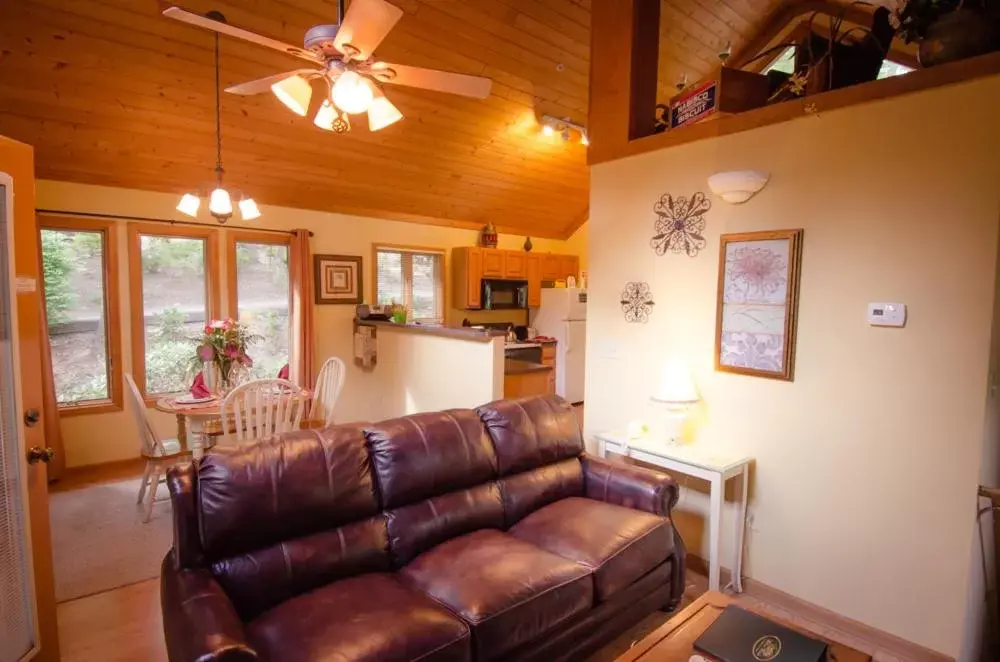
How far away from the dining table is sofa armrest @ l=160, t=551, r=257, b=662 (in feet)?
5.47

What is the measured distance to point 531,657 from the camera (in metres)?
1.87

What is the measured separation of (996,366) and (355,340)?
4997mm

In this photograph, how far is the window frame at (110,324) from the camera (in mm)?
4195

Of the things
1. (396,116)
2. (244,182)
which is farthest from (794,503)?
(244,182)

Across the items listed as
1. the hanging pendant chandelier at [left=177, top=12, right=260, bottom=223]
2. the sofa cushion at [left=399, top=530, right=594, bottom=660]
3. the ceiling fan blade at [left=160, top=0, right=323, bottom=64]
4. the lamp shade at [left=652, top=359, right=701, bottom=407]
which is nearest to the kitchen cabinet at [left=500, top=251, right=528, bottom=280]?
the hanging pendant chandelier at [left=177, top=12, right=260, bottom=223]

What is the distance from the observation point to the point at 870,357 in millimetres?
2312

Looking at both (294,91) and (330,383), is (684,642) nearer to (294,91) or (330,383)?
(294,91)

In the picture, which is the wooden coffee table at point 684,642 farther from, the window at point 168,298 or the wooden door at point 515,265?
the wooden door at point 515,265

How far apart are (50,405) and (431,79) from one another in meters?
3.86

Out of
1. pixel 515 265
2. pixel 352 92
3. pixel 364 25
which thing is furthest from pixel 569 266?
pixel 364 25

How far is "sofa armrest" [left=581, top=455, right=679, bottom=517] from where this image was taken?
253 cm

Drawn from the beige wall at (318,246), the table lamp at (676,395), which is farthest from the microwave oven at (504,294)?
the table lamp at (676,395)

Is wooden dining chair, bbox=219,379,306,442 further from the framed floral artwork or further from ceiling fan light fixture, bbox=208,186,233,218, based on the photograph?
the framed floral artwork

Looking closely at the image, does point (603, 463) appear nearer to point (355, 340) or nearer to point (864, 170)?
point (864, 170)
